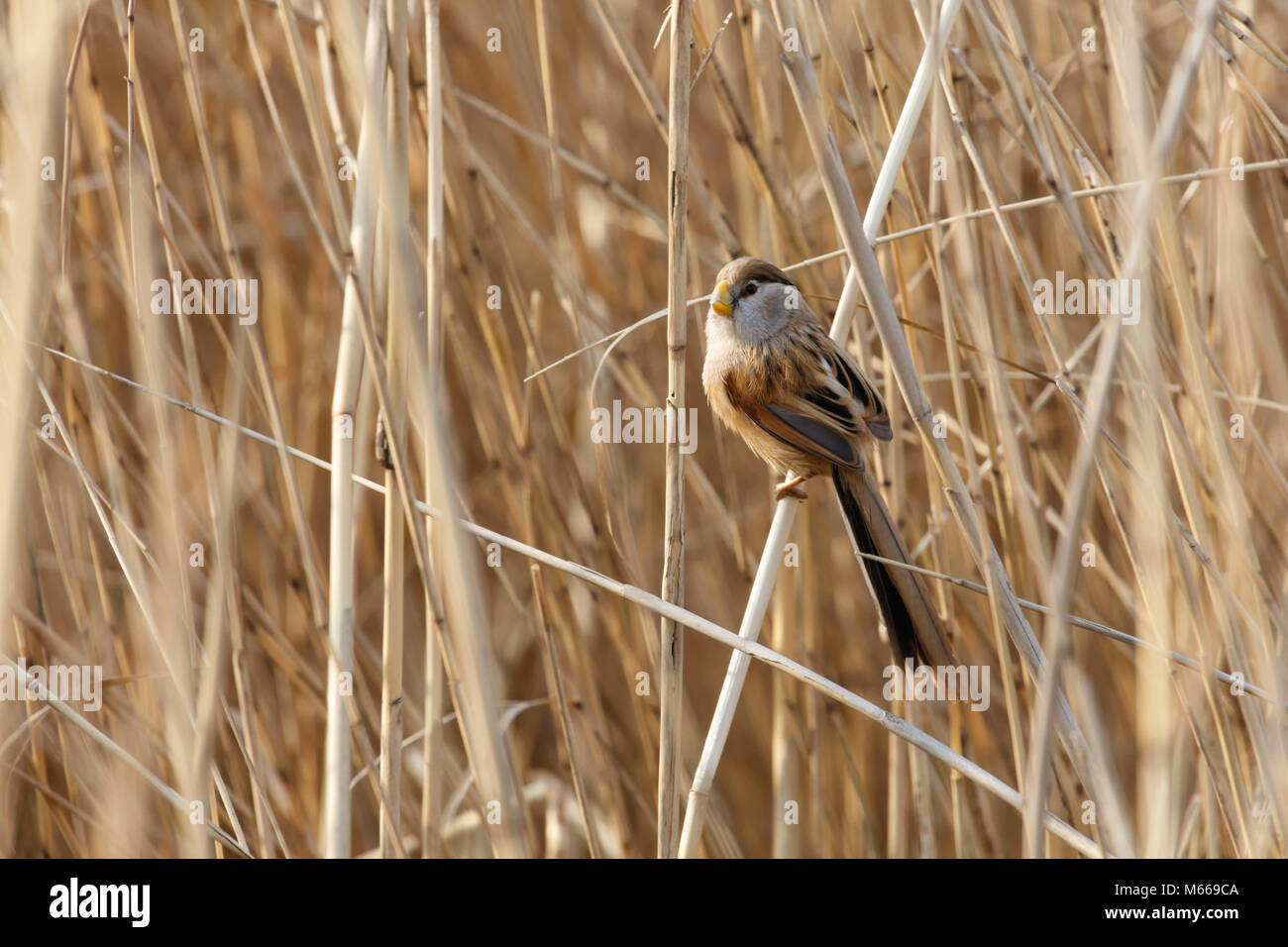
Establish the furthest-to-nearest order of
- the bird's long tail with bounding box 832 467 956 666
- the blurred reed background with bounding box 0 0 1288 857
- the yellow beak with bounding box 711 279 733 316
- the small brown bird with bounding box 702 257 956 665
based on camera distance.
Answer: the yellow beak with bounding box 711 279 733 316 < the small brown bird with bounding box 702 257 956 665 < the bird's long tail with bounding box 832 467 956 666 < the blurred reed background with bounding box 0 0 1288 857

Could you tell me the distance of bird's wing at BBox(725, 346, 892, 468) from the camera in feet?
6.04

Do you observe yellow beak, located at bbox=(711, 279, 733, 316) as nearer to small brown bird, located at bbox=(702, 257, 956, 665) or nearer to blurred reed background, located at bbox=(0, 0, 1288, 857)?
small brown bird, located at bbox=(702, 257, 956, 665)

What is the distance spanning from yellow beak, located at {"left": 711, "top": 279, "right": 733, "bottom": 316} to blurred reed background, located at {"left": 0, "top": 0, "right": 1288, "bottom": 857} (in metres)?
0.16

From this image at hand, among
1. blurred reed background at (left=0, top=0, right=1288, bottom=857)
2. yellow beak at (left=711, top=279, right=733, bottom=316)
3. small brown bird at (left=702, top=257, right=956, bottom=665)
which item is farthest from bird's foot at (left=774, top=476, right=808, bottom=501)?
yellow beak at (left=711, top=279, right=733, bottom=316)

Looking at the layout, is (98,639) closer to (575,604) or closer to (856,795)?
(575,604)

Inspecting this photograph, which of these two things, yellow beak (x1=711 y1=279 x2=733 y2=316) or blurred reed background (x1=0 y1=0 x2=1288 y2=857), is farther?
yellow beak (x1=711 y1=279 x2=733 y2=316)

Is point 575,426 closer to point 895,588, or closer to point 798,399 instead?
point 798,399

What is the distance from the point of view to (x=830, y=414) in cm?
187

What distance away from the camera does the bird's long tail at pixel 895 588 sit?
161 centimetres

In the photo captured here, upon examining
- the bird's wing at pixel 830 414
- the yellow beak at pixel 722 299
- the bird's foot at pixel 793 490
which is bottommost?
the bird's foot at pixel 793 490

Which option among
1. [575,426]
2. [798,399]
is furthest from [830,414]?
[575,426]

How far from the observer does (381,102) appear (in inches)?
51.3

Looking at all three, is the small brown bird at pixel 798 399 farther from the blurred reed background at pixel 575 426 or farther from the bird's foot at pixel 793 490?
the blurred reed background at pixel 575 426

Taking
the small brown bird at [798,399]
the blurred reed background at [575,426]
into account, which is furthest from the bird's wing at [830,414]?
the blurred reed background at [575,426]
